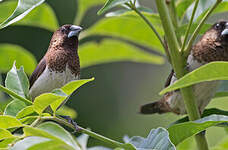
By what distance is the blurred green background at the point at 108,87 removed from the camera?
15.6ft

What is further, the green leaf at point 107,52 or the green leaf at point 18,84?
the green leaf at point 107,52

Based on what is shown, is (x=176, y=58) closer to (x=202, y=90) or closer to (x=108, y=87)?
(x=202, y=90)

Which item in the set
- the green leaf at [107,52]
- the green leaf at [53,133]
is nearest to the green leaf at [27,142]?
the green leaf at [53,133]

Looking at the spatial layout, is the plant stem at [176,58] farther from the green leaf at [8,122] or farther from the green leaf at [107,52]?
the green leaf at [107,52]

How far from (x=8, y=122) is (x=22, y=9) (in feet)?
0.70

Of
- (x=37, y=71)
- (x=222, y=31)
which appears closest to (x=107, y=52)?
(x=37, y=71)

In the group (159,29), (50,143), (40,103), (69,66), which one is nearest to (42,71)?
(69,66)

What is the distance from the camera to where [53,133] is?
0.73 meters

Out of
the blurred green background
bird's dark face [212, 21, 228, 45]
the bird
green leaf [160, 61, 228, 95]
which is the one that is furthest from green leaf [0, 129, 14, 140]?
the blurred green background

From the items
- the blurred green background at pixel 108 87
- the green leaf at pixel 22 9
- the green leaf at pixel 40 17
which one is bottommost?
the blurred green background at pixel 108 87

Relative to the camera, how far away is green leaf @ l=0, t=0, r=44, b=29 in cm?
85

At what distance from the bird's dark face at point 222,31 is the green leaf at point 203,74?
79cm

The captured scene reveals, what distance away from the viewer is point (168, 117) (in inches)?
172

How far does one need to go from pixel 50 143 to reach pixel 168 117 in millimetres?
3708
